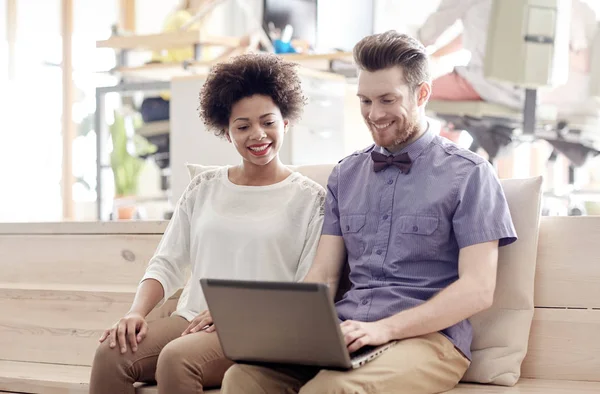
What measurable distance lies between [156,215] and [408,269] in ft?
14.5

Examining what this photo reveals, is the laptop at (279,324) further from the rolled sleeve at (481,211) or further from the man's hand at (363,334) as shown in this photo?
the rolled sleeve at (481,211)

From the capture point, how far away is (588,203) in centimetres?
421

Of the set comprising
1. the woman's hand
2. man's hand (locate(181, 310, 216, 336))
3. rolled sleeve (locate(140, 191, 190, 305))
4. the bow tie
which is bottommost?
the woman's hand

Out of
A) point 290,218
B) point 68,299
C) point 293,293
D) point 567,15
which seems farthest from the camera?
point 567,15

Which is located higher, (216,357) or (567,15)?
(567,15)

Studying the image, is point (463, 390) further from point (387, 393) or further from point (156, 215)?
point (156, 215)

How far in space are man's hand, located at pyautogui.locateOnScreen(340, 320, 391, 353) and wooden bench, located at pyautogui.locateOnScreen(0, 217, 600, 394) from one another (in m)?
0.37

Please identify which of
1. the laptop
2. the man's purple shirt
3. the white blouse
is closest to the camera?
the laptop

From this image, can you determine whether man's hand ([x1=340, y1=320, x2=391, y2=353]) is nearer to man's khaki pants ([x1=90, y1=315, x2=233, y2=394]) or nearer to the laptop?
the laptop

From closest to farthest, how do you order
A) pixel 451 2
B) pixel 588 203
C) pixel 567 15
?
pixel 567 15
pixel 451 2
pixel 588 203

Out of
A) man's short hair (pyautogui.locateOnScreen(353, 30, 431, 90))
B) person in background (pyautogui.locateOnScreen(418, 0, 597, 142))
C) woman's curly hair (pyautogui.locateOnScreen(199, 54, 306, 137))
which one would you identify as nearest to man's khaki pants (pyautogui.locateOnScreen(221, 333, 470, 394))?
man's short hair (pyautogui.locateOnScreen(353, 30, 431, 90))

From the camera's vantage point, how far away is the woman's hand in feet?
5.96

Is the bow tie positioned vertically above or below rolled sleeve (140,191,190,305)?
above

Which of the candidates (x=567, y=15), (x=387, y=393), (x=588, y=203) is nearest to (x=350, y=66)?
(x=567, y=15)
